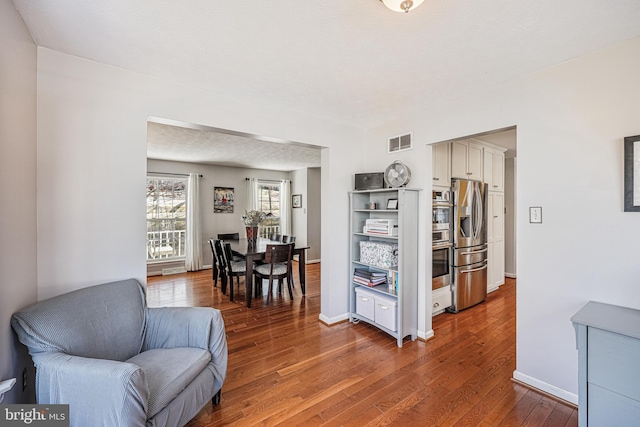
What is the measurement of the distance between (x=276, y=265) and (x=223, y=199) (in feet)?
9.86

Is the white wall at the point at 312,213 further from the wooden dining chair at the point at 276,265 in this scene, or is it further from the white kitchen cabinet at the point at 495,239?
the white kitchen cabinet at the point at 495,239

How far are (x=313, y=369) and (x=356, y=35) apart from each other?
8.27 feet

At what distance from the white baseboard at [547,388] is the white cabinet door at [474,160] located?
2.52 m

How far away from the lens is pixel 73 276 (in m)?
1.83

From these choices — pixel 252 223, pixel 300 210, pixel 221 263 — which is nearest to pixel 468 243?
pixel 252 223

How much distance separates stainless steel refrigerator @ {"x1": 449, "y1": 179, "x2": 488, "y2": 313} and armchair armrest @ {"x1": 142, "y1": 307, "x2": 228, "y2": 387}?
297 centimetres

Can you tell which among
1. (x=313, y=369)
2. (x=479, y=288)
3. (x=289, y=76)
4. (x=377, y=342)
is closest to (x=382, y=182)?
(x=289, y=76)

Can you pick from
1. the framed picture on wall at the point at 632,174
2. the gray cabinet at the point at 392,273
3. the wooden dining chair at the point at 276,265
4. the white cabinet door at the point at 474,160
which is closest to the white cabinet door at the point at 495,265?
the white cabinet door at the point at 474,160

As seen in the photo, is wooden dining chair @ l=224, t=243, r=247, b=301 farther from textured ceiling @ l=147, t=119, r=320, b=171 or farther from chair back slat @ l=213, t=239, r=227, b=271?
textured ceiling @ l=147, t=119, r=320, b=171

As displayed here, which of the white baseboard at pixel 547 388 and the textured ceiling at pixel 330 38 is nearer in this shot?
the textured ceiling at pixel 330 38

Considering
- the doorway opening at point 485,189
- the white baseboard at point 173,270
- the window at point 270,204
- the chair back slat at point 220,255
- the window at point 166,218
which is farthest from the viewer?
the window at point 270,204

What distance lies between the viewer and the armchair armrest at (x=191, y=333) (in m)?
1.78

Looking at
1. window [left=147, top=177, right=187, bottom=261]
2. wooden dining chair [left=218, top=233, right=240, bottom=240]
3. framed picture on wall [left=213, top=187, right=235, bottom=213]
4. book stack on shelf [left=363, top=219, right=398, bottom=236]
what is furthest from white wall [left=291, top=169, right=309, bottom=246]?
book stack on shelf [left=363, top=219, right=398, bottom=236]

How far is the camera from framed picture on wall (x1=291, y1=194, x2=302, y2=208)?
283 inches
